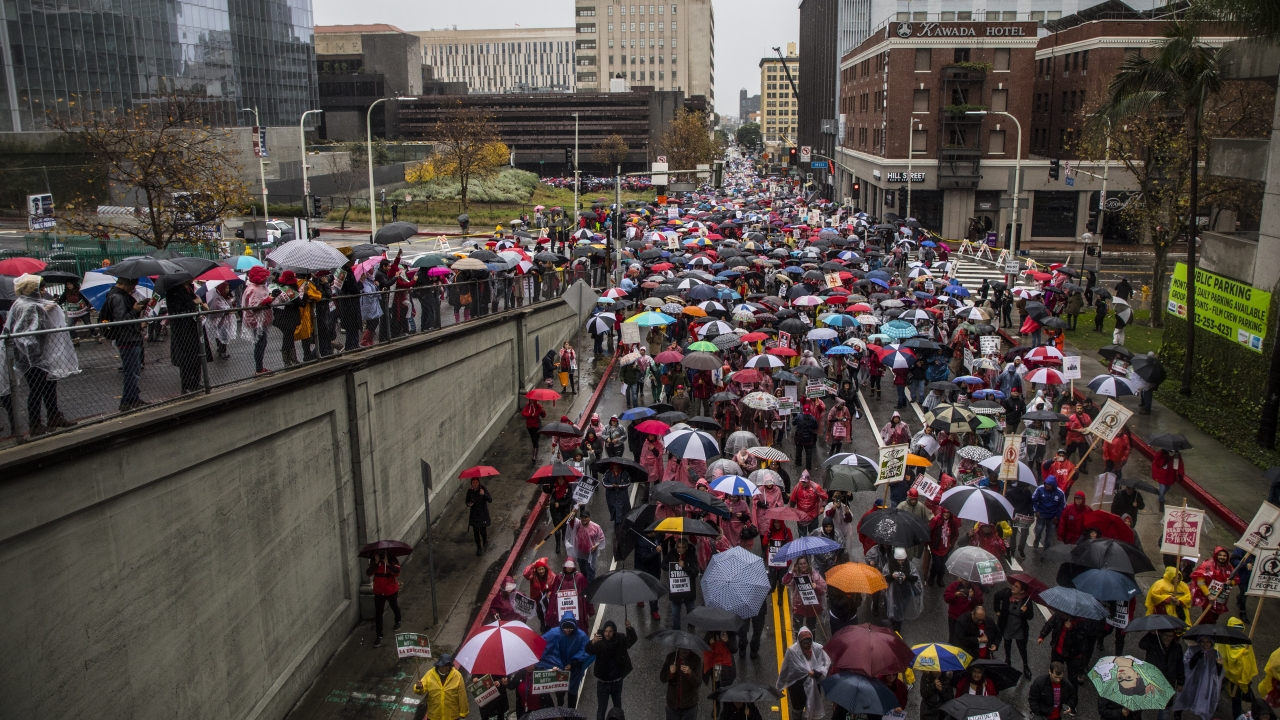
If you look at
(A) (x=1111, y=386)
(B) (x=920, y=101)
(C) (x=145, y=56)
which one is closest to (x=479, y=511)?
(A) (x=1111, y=386)

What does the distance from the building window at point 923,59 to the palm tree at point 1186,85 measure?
43.0m

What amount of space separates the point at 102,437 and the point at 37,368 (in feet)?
3.31

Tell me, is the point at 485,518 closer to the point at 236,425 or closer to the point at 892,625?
the point at 236,425

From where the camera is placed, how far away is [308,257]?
52.1 ft

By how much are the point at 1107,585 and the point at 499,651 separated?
7.13 meters

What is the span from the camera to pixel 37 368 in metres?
9.55

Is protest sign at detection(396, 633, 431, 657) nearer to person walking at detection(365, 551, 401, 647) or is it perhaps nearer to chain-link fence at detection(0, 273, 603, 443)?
person walking at detection(365, 551, 401, 647)

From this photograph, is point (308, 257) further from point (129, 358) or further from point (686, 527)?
point (686, 527)

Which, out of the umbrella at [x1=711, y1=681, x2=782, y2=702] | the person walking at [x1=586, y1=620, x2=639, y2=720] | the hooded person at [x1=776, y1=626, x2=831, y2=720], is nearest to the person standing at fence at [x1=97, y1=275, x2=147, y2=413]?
the person walking at [x1=586, y1=620, x2=639, y2=720]

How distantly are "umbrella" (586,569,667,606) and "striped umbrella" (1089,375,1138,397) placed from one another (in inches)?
469

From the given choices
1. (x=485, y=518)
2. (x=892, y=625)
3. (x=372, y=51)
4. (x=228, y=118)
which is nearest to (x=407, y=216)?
(x=228, y=118)

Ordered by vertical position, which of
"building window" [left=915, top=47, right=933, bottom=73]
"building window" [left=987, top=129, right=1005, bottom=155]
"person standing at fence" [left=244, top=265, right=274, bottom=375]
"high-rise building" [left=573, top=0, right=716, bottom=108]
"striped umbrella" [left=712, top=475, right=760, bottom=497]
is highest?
"high-rise building" [left=573, top=0, right=716, bottom=108]

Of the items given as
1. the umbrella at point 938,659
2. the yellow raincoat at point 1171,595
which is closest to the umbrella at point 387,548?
the umbrella at point 938,659

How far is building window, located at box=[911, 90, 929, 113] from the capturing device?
68.5 m
